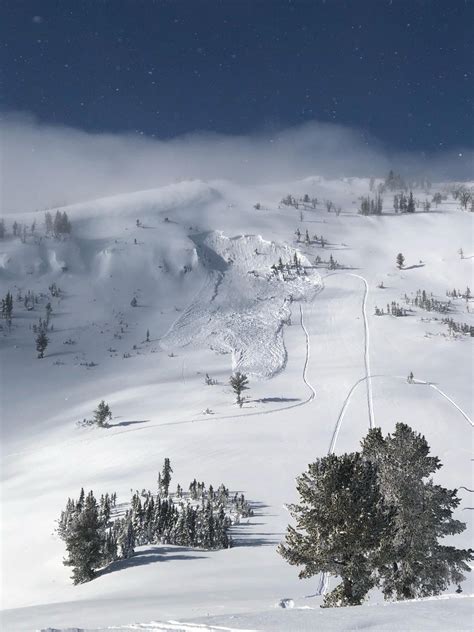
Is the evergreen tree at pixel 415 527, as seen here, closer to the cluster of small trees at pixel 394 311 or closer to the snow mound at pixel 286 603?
the snow mound at pixel 286 603

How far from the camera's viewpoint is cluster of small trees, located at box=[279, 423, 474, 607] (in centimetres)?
1584

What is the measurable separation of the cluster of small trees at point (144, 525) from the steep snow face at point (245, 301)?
51.1 metres

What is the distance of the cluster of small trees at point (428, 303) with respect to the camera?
414 ft

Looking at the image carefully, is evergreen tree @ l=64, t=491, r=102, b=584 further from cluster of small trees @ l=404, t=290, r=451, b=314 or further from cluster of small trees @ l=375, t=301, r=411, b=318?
cluster of small trees @ l=404, t=290, r=451, b=314

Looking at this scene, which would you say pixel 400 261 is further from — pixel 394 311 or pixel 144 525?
pixel 144 525

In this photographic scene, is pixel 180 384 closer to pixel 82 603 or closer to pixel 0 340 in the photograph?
pixel 0 340

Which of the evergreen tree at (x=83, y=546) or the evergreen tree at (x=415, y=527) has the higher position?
the evergreen tree at (x=415, y=527)

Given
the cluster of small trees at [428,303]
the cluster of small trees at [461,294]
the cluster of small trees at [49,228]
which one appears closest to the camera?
the cluster of small trees at [428,303]

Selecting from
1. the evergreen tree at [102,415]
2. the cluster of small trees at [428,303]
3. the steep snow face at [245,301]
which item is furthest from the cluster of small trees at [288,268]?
the evergreen tree at [102,415]

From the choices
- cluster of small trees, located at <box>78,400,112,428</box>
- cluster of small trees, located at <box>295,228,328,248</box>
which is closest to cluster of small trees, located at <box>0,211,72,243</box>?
cluster of small trees, located at <box>295,228,328,248</box>

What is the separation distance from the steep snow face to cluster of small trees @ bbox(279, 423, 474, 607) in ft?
248

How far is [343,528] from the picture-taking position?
1576 centimetres

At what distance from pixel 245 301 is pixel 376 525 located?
127 metres

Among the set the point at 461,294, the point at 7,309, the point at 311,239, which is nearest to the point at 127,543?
the point at 7,309
